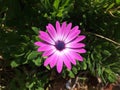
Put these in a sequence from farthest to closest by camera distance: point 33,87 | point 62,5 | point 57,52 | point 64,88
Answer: point 64,88
point 33,87
point 62,5
point 57,52

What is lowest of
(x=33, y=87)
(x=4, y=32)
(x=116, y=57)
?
(x=33, y=87)

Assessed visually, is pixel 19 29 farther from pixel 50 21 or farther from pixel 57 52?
pixel 57 52

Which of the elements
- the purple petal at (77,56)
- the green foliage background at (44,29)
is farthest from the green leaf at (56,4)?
the purple petal at (77,56)

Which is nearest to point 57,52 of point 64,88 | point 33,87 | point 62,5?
point 62,5

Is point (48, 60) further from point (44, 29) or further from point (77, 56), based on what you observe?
point (44, 29)

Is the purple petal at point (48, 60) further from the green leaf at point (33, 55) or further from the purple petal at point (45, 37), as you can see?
the green leaf at point (33, 55)
